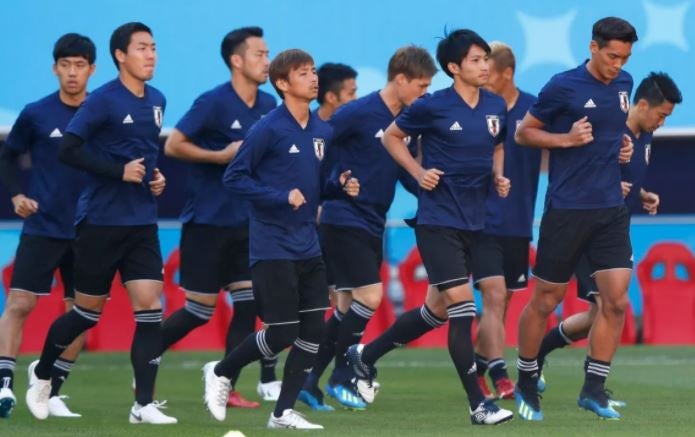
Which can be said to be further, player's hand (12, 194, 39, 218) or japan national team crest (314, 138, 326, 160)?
player's hand (12, 194, 39, 218)

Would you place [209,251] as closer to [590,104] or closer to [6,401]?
[6,401]

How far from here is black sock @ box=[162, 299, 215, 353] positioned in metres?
13.1

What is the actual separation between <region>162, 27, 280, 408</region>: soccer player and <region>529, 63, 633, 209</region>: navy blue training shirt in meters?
2.65

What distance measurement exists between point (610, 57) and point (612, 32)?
0.15 meters

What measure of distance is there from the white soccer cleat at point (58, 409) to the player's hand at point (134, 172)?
1.81 meters

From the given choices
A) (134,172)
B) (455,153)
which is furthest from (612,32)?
(134,172)

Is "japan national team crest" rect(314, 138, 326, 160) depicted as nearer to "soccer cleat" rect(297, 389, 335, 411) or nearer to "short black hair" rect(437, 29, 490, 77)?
"short black hair" rect(437, 29, 490, 77)

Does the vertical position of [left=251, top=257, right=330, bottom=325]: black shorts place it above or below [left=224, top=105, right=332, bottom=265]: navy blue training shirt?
below

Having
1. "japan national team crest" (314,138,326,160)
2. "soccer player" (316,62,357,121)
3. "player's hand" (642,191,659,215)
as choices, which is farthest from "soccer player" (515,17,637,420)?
"soccer player" (316,62,357,121)

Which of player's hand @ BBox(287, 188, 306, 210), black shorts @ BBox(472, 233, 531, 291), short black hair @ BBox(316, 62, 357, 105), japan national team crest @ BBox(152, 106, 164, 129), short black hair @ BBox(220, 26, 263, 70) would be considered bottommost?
black shorts @ BBox(472, 233, 531, 291)

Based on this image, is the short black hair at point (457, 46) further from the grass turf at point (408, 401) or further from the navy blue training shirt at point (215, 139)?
the grass turf at point (408, 401)

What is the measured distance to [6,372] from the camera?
1218cm

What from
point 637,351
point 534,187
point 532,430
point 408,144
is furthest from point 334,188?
point 637,351

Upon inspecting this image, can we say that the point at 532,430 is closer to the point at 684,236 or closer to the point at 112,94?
the point at 112,94
